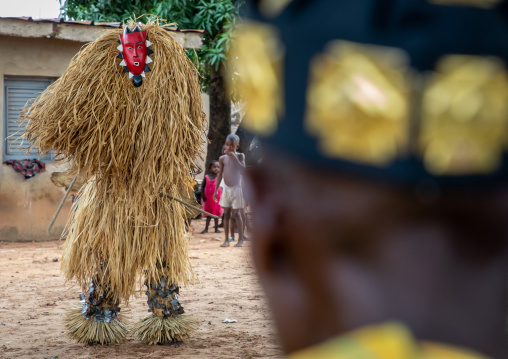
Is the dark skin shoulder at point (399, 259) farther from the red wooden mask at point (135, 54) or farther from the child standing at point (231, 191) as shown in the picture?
the child standing at point (231, 191)

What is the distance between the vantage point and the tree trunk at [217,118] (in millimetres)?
12766

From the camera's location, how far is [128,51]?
415cm

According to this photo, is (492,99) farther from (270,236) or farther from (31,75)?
(31,75)

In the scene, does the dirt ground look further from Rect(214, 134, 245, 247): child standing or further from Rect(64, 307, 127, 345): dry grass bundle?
Rect(214, 134, 245, 247): child standing

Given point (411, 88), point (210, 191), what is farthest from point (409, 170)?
point (210, 191)

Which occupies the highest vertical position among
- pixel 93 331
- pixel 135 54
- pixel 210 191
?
pixel 135 54

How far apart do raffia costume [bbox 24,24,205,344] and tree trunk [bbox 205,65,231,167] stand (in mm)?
8348

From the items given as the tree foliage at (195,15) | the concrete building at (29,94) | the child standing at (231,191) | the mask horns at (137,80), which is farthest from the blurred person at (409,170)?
the tree foliage at (195,15)

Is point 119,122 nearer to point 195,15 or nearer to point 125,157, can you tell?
point 125,157

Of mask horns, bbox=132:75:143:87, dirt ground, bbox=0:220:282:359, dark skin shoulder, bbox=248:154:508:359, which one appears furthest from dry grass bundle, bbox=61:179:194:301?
dark skin shoulder, bbox=248:154:508:359

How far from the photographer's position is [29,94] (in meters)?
9.35

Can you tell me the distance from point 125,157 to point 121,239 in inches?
22.4

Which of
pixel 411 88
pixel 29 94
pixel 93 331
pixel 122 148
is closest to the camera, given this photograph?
pixel 411 88

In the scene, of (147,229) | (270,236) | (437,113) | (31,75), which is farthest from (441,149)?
(31,75)
